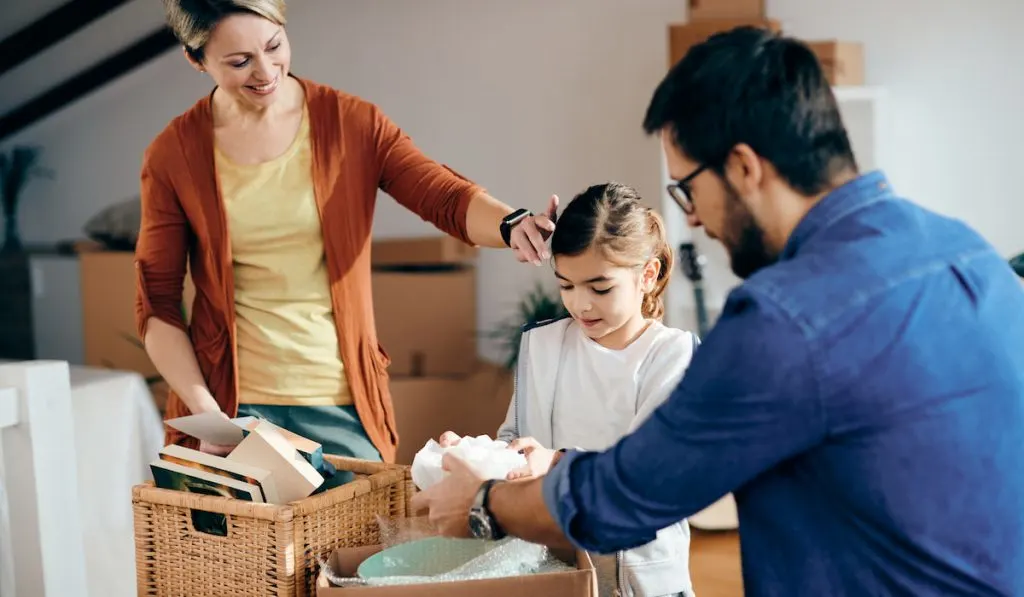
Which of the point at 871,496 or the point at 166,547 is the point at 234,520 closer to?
the point at 166,547

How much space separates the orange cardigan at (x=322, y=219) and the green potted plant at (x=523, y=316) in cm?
188

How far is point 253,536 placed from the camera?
128cm

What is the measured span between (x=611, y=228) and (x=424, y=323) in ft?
7.79

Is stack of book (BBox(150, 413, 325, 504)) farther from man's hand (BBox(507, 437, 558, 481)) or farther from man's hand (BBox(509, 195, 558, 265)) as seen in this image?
man's hand (BBox(509, 195, 558, 265))

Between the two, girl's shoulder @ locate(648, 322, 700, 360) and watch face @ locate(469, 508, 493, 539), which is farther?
girl's shoulder @ locate(648, 322, 700, 360)

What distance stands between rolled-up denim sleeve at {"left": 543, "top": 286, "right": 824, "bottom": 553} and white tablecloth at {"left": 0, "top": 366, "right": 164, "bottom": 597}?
6.37ft

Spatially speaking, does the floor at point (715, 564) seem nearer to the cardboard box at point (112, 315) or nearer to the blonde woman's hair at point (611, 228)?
the blonde woman's hair at point (611, 228)

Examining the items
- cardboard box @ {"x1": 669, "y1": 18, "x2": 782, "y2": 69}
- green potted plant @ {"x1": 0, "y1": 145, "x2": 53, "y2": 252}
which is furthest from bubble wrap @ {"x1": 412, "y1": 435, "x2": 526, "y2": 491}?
green potted plant @ {"x1": 0, "y1": 145, "x2": 53, "y2": 252}

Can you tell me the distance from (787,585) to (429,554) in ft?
1.60

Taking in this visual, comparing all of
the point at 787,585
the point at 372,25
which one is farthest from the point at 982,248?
the point at 372,25

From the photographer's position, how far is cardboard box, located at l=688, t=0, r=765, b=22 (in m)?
3.55

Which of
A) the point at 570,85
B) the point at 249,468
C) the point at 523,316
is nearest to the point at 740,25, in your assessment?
the point at 570,85

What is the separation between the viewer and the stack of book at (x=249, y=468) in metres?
1.30

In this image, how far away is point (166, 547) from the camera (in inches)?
54.2
